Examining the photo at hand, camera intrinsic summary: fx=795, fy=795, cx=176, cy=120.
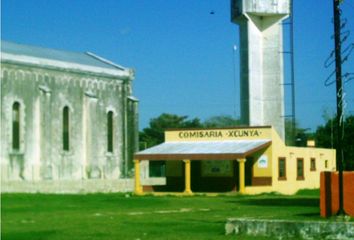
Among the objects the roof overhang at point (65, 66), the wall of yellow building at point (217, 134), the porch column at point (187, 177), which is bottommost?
the porch column at point (187, 177)

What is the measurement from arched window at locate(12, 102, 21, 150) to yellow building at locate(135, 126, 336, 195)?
8567mm

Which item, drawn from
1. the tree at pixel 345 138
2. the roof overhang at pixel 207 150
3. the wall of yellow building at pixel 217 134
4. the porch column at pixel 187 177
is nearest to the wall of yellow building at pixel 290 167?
the wall of yellow building at pixel 217 134

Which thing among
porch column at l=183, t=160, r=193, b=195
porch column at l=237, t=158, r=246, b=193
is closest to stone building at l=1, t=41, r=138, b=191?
porch column at l=183, t=160, r=193, b=195

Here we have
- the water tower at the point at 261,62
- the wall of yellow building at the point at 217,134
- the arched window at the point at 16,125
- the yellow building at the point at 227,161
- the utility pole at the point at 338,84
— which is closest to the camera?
the utility pole at the point at 338,84

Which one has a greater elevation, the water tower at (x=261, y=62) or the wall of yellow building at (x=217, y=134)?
the water tower at (x=261, y=62)

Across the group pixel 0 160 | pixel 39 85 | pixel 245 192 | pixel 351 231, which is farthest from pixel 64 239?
pixel 39 85

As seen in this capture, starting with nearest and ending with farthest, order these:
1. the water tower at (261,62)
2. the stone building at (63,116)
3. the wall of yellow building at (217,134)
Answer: the wall of yellow building at (217,134) → the stone building at (63,116) → the water tower at (261,62)

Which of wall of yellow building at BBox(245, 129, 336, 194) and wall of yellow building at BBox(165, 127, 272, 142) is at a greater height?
wall of yellow building at BBox(165, 127, 272, 142)

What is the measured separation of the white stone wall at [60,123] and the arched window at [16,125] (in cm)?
23

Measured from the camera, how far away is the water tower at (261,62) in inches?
2238

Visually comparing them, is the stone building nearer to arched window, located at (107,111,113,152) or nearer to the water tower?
arched window, located at (107,111,113,152)

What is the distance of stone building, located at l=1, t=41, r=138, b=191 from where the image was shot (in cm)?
5059

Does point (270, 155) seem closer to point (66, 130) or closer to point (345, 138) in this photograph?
point (66, 130)

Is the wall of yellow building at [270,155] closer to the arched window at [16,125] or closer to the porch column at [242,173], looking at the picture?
the porch column at [242,173]
